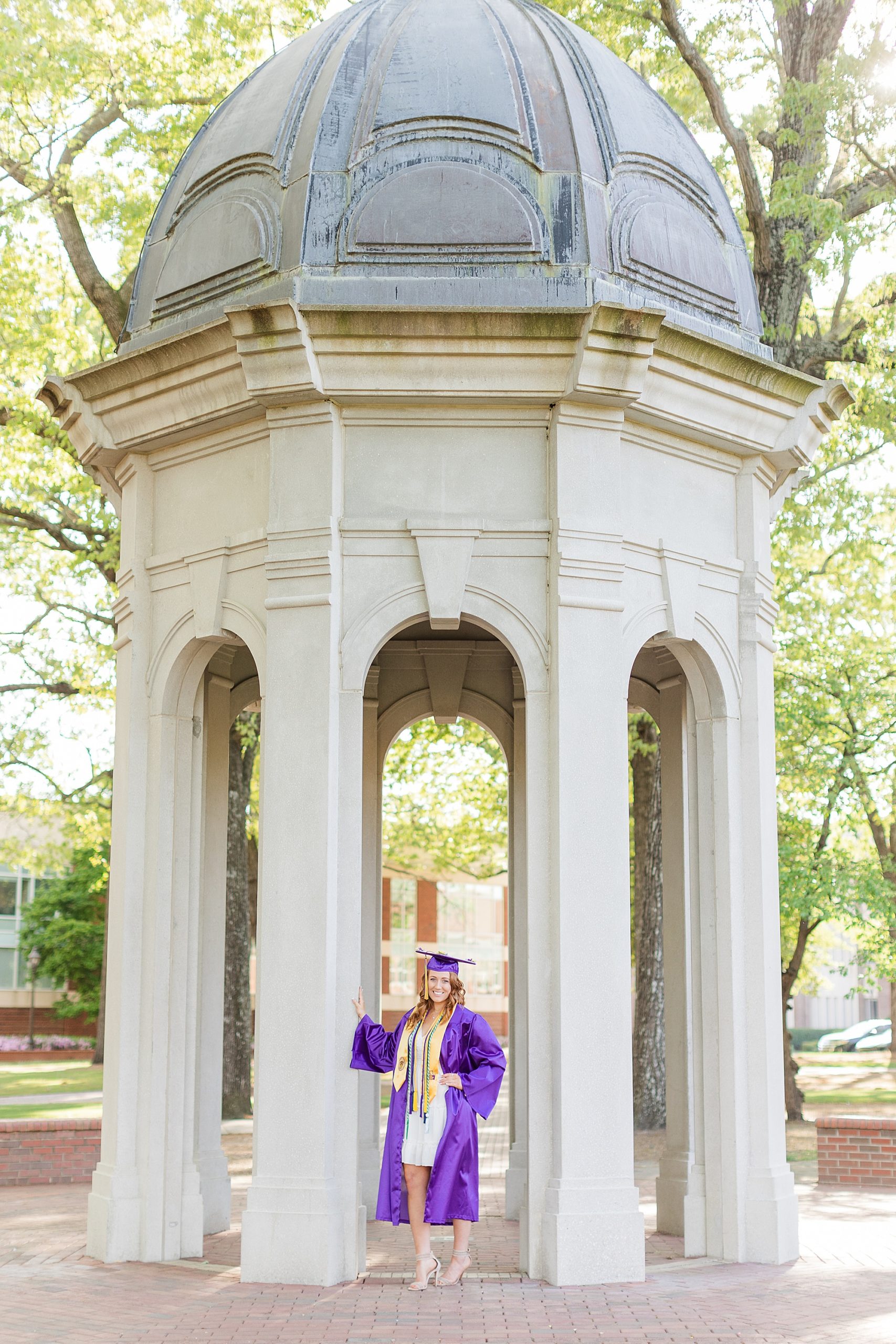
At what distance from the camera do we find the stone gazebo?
8.66m

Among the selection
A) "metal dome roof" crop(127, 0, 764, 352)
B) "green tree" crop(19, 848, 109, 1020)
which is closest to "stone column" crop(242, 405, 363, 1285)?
"metal dome roof" crop(127, 0, 764, 352)

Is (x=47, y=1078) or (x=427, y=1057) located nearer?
(x=427, y=1057)

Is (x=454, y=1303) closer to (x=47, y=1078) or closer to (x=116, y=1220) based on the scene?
(x=116, y=1220)

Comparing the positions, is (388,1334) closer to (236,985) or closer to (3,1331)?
(3,1331)

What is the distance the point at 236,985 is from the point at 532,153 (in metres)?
12.7

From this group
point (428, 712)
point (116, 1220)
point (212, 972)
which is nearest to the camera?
point (116, 1220)

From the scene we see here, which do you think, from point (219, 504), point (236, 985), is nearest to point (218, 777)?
point (219, 504)

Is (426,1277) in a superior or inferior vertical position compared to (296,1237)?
inferior

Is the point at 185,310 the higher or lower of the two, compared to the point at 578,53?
lower

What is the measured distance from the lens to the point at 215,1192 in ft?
34.3

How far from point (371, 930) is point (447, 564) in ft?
13.2

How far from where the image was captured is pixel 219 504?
31.9ft

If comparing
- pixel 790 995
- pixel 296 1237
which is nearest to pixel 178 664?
pixel 296 1237

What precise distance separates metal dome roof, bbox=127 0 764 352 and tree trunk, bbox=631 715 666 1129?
9484mm
